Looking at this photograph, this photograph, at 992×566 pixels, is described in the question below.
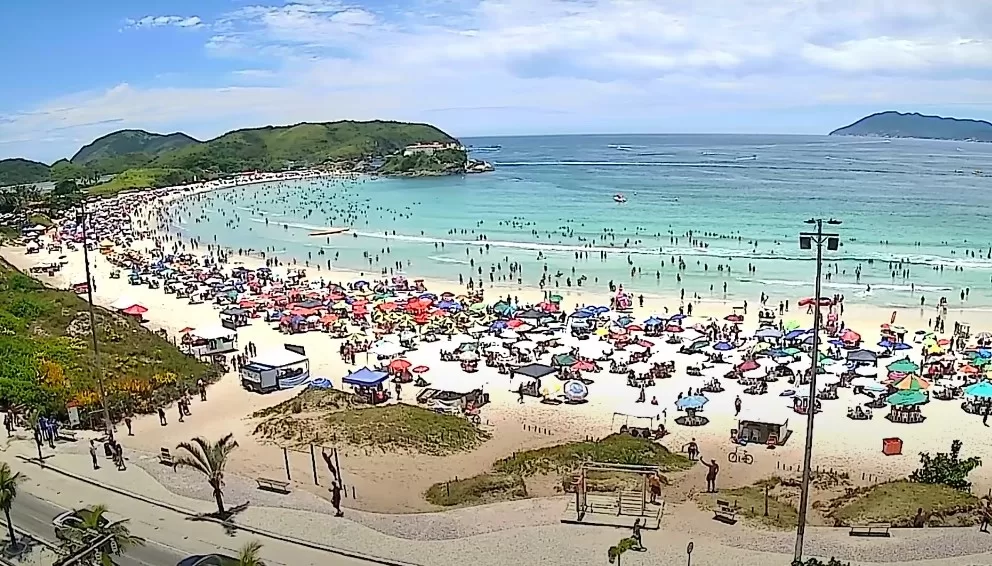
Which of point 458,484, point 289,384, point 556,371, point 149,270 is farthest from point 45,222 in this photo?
point 458,484

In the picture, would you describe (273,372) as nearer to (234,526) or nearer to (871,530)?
(234,526)

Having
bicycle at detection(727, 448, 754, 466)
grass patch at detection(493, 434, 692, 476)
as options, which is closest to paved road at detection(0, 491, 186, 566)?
grass patch at detection(493, 434, 692, 476)

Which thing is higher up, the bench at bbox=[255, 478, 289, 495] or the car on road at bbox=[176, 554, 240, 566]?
the car on road at bbox=[176, 554, 240, 566]

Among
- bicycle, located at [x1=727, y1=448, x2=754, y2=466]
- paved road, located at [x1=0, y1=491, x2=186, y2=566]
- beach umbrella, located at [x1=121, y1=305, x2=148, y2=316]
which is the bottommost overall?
bicycle, located at [x1=727, y1=448, x2=754, y2=466]

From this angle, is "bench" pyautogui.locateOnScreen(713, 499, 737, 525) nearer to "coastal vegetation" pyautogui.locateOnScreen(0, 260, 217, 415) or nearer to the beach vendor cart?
the beach vendor cart

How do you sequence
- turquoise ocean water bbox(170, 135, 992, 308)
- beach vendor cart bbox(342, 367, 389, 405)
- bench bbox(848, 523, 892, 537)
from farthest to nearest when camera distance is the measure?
1. turquoise ocean water bbox(170, 135, 992, 308)
2. beach vendor cart bbox(342, 367, 389, 405)
3. bench bbox(848, 523, 892, 537)

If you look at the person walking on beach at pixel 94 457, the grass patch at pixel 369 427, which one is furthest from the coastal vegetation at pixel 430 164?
the person walking on beach at pixel 94 457
